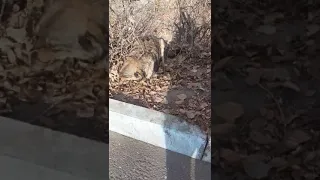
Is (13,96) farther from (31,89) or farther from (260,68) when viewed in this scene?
(260,68)

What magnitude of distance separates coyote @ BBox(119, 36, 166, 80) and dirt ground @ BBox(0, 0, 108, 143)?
310 mm

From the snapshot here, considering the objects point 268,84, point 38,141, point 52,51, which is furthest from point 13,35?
point 268,84

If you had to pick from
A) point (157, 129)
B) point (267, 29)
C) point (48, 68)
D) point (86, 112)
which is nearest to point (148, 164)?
point (157, 129)

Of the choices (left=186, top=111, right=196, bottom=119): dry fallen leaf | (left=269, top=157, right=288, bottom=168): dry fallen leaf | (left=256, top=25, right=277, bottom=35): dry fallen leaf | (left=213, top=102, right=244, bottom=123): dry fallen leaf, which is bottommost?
(left=269, top=157, right=288, bottom=168): dry fallen leaf

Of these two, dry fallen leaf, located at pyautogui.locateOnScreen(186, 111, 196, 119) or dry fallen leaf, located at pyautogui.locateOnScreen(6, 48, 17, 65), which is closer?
dry fallen leaf, located at pyautogui.locateOnScreen(6, 48, 17, 65)

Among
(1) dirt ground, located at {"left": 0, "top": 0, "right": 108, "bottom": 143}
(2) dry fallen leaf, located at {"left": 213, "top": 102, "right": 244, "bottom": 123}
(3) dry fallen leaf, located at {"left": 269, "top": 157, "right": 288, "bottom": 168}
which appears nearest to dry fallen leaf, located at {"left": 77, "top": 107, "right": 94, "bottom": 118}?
(1) dirt ground, located at {"left": 0, "top": 0, "right": 108, "bottom": 143}

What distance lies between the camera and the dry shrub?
117 centimetres

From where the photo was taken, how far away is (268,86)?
813 mm

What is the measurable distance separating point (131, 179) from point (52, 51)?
0.36 meters

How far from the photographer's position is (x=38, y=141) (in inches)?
39.8

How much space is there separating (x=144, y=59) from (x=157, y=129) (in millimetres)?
200

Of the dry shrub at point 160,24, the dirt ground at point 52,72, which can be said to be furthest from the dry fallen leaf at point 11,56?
the dry shrub at point 160,24

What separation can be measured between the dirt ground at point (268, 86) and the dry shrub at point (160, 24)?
0.32 metres

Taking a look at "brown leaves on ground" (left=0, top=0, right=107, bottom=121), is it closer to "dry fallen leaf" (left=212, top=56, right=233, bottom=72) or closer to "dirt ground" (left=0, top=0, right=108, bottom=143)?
"dirt ground" (left=0, top=0, right=108, bottom=143)
